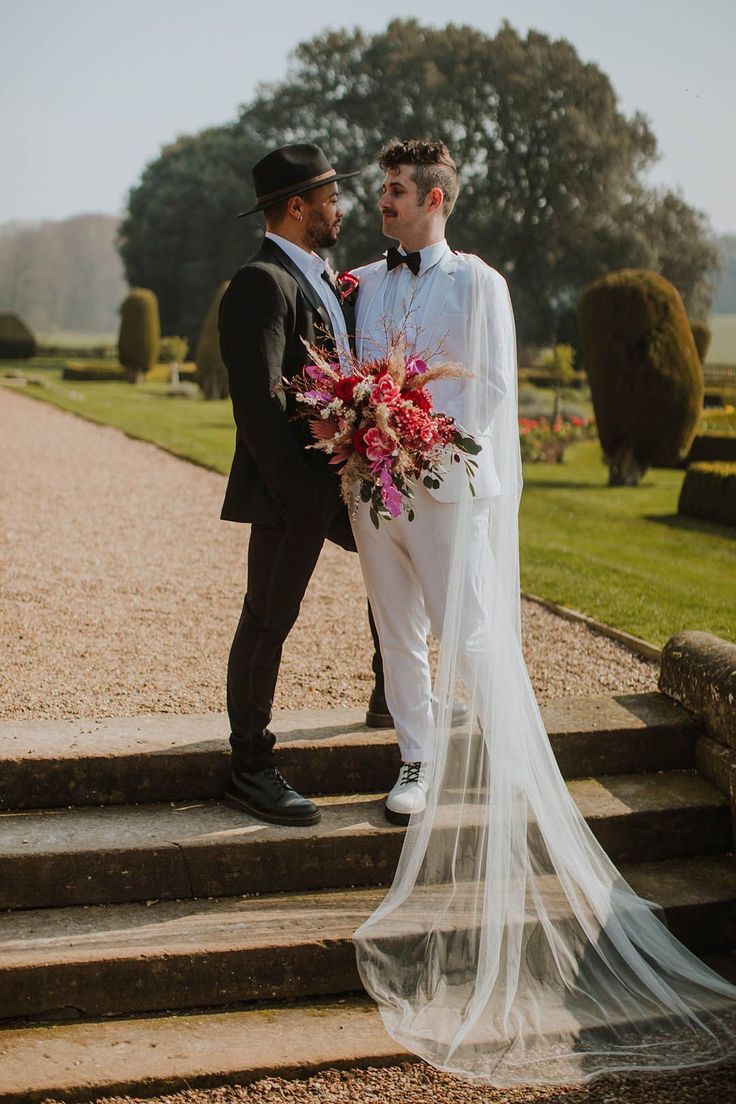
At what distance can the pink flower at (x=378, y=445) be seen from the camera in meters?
3.10

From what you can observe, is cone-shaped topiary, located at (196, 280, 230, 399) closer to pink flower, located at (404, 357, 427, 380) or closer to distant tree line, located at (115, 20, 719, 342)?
distant tree line, located at (115, 20, 719, 342)

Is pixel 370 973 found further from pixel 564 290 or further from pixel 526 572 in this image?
pixel 564 290

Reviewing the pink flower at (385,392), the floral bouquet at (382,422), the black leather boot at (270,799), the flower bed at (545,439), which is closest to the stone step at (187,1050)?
the black leather boot at (270,799)

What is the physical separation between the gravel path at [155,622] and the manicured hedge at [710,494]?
3898mm

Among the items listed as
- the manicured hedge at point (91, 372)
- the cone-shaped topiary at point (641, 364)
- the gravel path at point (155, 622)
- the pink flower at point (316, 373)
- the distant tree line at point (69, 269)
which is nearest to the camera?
the pink flower at point (316, 373)

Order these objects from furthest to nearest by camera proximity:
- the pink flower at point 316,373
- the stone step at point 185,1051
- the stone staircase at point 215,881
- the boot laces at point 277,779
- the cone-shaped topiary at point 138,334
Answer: the cone-shaped topiary at point 138,334 → the boot laces at point 277,779 → the pink flower at point 316,373 → the stone staircase at point 215,881 → the stone step at point 185,1051

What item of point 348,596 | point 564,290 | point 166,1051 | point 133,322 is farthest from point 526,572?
point 564,290

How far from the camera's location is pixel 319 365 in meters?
3.19

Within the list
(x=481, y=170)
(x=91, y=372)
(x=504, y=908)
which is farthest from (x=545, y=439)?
(x=481, y=170)

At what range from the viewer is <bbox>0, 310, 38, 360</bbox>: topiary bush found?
123ft

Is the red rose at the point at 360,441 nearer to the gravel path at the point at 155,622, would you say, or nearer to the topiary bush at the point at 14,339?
the gravel path at the point at 155,622

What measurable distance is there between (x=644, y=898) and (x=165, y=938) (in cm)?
152

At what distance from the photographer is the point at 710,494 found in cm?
996

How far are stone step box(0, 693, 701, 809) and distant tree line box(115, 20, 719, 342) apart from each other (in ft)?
113
